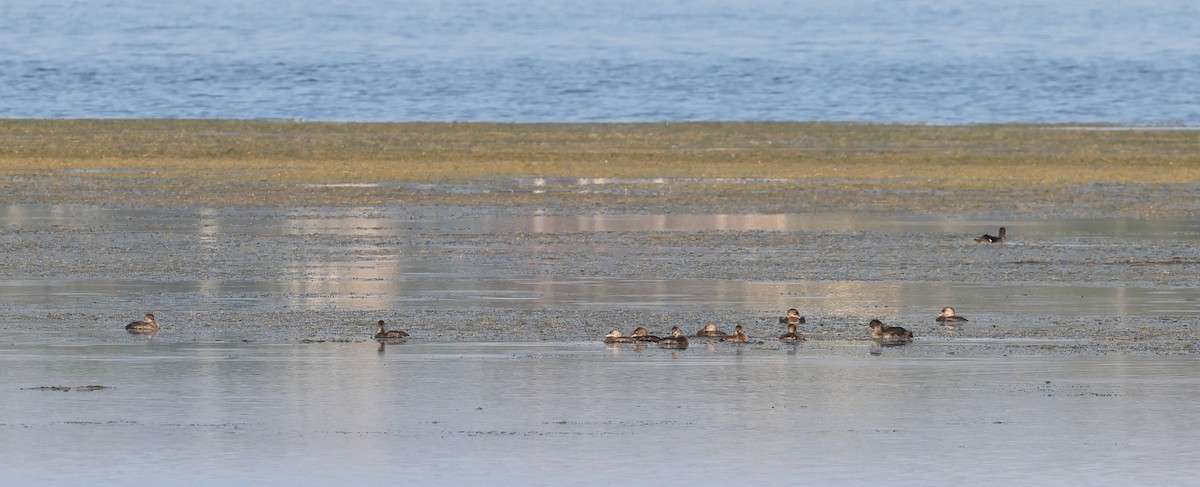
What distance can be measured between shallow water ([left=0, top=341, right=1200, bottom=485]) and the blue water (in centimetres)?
4021

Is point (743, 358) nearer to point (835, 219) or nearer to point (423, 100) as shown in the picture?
point (835, 219)

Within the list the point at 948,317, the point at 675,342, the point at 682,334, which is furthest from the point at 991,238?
the point at 675,342

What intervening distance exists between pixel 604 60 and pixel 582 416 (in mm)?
70615

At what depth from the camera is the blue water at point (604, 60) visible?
189 ft

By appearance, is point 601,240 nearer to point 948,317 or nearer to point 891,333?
point 948,317

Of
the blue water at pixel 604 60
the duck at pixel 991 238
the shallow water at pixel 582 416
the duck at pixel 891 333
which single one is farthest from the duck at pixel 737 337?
the blue water at pixel 604 60

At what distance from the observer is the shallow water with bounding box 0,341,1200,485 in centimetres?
920

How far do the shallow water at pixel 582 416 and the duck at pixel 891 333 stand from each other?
0.33 meters

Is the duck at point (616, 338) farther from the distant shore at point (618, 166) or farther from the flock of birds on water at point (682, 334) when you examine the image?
the distant shore at point (618, 166)

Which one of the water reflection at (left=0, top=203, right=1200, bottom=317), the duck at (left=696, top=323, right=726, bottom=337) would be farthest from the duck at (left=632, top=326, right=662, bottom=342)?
the water reflection at (left=0, top=203, right=1200, bottom=317)

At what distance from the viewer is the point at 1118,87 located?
216 feet

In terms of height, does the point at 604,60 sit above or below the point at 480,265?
above

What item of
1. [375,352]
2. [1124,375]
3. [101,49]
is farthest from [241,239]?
[101,49]

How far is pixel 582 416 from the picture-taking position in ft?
34.9
